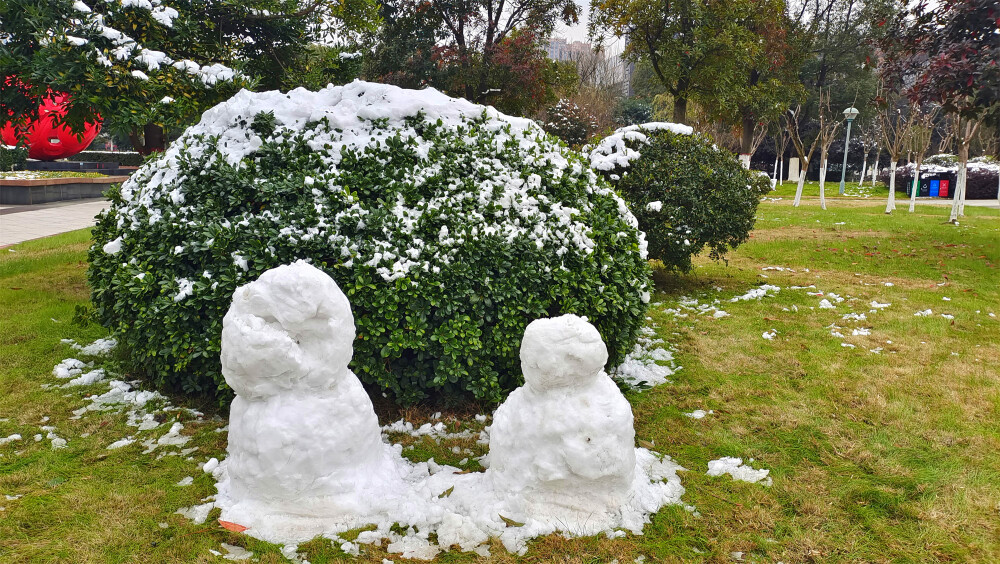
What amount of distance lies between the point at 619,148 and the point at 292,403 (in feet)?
19.0

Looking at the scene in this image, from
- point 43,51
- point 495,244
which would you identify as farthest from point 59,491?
point 43,51

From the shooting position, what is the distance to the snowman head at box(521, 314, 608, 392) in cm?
275

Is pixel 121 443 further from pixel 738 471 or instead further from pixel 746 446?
pixel 746 446

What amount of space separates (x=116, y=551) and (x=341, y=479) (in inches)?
37.4

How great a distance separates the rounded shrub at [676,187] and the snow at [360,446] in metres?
4.75

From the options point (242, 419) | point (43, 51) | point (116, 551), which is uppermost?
point (43, 51)

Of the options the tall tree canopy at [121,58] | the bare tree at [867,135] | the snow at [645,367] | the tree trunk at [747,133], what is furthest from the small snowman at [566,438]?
the bare tree at [867,135]

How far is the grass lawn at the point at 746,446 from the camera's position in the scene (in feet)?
8.93

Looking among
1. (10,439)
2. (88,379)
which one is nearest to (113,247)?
(88,379)

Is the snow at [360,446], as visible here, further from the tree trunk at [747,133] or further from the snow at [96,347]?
the tree trunk at [747,133]

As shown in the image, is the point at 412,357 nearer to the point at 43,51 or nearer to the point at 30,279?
the point at 43,51

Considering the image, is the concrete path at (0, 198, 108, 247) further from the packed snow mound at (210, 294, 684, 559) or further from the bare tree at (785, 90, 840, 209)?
the bare tree at (785, 90, 840, 209)

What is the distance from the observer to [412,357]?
3.95 meters

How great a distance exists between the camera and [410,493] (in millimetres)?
3016
